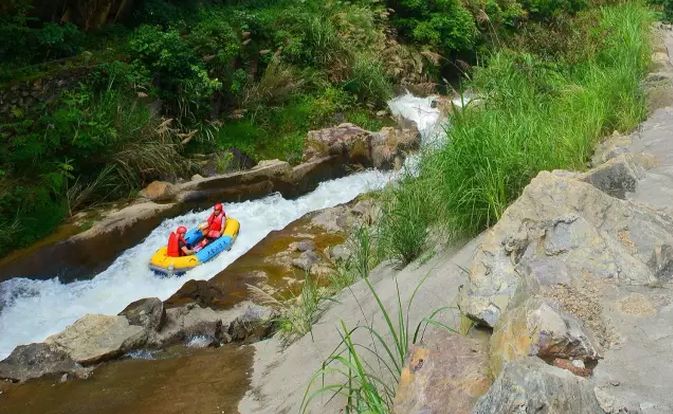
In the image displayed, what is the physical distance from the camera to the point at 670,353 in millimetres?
2750

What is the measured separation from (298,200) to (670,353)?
946 centimetres

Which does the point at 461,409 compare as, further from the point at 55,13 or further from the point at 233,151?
the point at 55,13

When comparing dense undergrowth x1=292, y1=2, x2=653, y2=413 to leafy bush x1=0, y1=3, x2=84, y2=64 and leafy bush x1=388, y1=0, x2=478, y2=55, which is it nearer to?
leafy bush x1=0, y1=3, x2=84, y2=64

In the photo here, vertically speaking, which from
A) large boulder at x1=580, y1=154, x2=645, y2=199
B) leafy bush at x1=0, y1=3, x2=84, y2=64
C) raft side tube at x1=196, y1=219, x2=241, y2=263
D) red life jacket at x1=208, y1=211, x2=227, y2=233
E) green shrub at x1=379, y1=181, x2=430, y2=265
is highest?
leafy bush at x1=0, y1=3, x2=84, y2=64

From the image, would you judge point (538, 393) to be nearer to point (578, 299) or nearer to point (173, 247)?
point (578, 299)

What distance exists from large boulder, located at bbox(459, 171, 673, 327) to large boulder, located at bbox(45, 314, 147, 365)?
464cm

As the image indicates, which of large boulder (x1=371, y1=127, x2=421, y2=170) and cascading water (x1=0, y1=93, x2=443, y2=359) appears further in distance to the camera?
large boulder (x1=371, y1=127, x2=421, y2=170)

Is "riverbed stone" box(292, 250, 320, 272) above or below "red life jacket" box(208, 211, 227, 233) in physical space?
below

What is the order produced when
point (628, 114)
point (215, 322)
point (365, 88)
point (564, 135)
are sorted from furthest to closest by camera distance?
point (365, 88) < point (215, 322) < point (628, 114) < point (564, 135)

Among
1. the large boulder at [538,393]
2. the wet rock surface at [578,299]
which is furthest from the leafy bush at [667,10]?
the large boulder at [538,393]

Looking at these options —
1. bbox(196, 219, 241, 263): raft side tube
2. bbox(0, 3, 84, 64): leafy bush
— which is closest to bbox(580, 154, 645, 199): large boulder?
bbox(196, 219, 241, 263): raft side tube

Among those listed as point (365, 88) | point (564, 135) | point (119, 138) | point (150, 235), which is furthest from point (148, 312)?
point (365, 88)

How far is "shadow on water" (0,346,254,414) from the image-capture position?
5613 mm

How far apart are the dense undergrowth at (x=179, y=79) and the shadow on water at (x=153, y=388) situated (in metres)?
3.02
